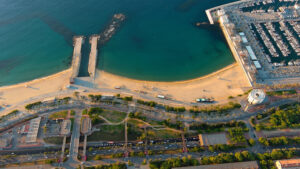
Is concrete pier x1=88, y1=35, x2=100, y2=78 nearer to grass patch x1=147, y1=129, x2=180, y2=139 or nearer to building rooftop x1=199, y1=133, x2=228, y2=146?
grass patch x1=147, y1=129, x2=180, y2=139

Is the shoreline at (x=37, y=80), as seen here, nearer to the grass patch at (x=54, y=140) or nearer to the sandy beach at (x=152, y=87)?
the sandy beach at (x=152, y=87)

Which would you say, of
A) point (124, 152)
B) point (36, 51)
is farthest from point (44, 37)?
point (124, 152)

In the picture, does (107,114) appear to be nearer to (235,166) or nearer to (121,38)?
(121,38)

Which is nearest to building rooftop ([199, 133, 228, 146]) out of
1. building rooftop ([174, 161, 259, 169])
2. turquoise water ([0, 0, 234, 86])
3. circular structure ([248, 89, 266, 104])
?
building rooftop ([174, 161, 259, 169])

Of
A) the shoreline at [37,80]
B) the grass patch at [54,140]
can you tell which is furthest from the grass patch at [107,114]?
the shoreline at [37,80]

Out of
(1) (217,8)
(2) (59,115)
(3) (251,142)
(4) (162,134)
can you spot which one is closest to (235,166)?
(3) (251,142)

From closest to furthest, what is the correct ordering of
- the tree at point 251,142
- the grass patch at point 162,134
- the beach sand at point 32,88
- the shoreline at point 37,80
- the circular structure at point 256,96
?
1. the tree at point 251,142
2. the grass patch at point 162,134
3. the circular structure at point 256,96
4. the beach sand at point 32,88
5. the shoreline at point 37,80
